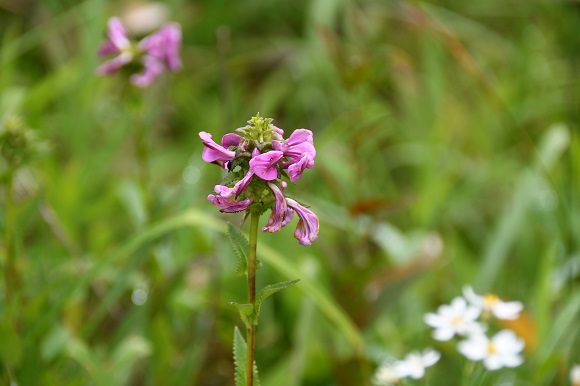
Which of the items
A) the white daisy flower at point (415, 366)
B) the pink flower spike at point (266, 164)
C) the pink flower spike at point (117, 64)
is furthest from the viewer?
the pink flower spike at point (117, 64)

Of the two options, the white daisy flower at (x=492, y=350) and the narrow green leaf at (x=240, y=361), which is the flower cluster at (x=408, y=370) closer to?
the white daisy flower at (x=492, y=350)

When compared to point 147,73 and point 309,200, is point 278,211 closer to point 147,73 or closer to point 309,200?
point 147,73

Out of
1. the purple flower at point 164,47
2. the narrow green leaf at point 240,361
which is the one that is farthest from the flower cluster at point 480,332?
the purple flower at point 164,47

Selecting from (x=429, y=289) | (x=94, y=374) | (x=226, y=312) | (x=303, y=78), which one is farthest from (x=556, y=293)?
(x=303, y=78)

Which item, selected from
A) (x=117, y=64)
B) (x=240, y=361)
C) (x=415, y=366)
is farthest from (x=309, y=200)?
(x=240, y=361)

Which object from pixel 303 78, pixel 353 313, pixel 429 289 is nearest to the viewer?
pixel 353 313

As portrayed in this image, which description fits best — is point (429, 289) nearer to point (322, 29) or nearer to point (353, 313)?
point (353, 313)
